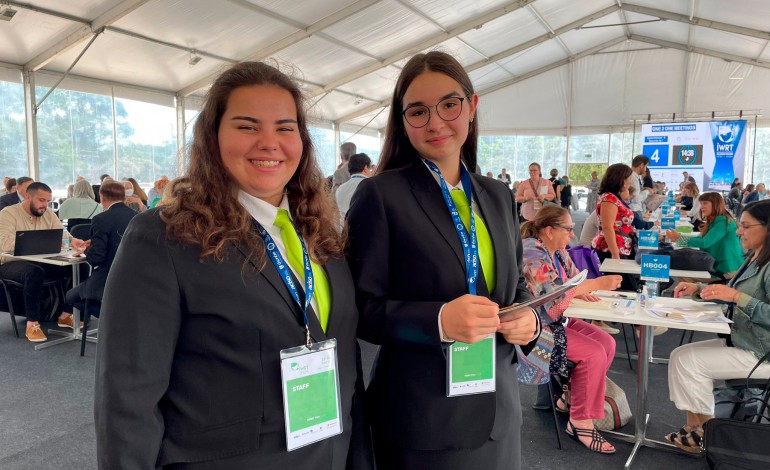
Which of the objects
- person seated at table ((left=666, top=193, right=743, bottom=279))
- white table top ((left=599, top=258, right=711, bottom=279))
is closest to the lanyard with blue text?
white table top ((left=599, top=258, right=711, bottom=279))

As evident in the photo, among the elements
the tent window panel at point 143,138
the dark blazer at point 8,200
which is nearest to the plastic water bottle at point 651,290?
the dark blazer at point 8,200

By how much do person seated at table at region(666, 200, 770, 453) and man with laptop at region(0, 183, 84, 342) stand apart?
4.62 metres

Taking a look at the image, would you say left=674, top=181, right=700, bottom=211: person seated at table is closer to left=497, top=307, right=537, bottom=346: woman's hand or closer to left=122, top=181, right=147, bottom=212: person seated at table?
left=122, top=181, right=147, bottom=212: person seated at table

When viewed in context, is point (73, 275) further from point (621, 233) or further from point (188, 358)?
point (621, 233)

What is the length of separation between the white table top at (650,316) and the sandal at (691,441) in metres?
0.59

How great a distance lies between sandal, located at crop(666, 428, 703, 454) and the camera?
8.48 feet

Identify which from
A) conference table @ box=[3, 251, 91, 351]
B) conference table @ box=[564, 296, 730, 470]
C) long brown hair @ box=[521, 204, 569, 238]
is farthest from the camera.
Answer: conference table @ box=[3, 251, 91, 351]

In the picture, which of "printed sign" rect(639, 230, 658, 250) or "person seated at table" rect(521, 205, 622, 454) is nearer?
"person seated at table" rect(521, 205, 622, 454)

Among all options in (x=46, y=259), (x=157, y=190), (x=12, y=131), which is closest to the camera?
(x=46, y=259)

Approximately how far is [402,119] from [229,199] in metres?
0.47

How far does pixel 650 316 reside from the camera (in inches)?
101

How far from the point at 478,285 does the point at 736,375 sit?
2084mm

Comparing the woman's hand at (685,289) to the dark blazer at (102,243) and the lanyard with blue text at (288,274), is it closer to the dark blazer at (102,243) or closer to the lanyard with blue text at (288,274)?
the lanyard with blue text at (288,274)

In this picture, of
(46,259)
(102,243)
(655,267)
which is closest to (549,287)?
(655,267)
